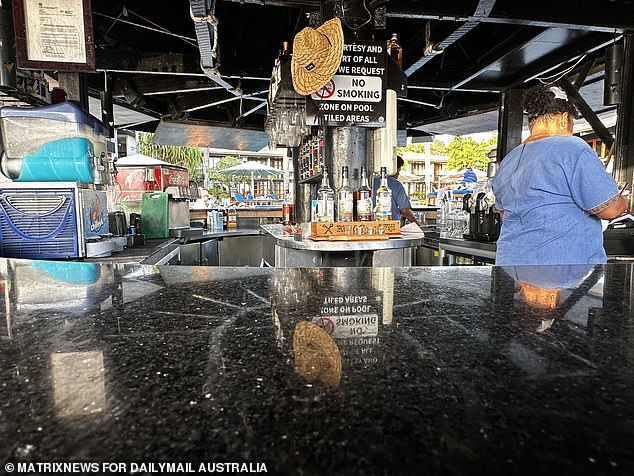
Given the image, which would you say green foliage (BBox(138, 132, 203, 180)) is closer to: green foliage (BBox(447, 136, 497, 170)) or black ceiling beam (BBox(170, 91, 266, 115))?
green foliage (BBox(447, 136, 497, 170))

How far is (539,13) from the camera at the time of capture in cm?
320

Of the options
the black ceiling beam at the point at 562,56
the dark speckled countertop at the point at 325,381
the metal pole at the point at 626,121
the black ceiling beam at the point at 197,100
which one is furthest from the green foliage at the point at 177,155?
the dark speckled countertop at the point at 325,381

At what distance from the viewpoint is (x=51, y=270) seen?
1148 mm

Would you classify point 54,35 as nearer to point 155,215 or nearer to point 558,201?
point 155,215

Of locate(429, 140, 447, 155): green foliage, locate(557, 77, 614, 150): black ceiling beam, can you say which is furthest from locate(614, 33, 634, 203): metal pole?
locate(429, 140, 447, 155): green foliage

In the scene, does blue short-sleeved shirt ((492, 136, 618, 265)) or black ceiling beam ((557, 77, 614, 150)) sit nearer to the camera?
blue short-sleeved shirt ((492, 136, 618, 265))

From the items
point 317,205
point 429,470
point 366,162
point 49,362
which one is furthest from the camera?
point 366,162

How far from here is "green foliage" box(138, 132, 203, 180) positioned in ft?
61.9

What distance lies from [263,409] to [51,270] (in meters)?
1.02

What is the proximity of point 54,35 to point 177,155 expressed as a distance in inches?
747

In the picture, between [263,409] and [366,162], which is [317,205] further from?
[263,409]

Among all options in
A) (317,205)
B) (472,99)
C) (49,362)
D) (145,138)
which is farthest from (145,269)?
(145,138)

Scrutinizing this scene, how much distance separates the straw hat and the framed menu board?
259 centimetres

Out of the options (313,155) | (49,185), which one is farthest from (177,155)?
(49,185)
